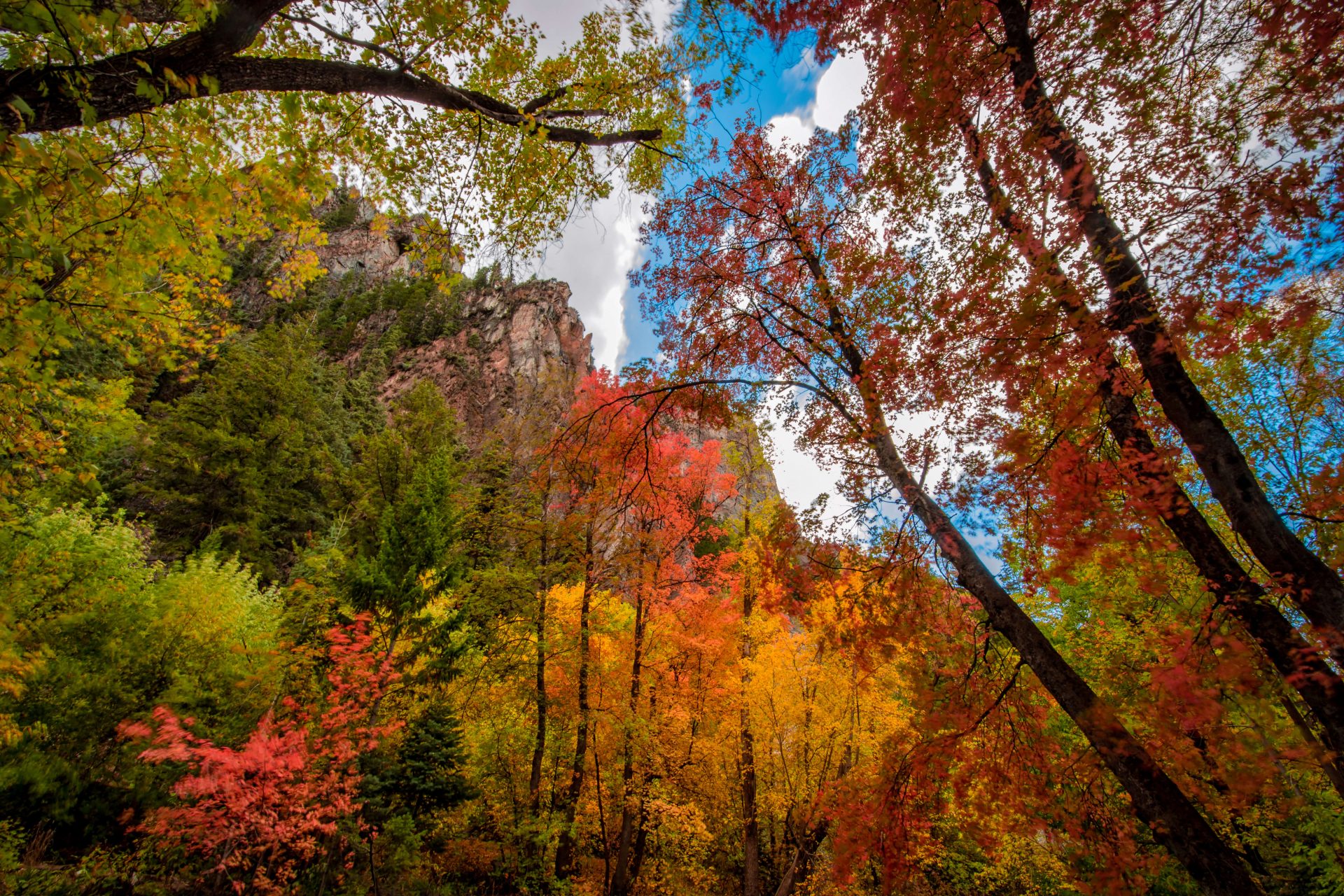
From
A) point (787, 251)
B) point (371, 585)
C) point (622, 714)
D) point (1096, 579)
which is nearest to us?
point (787, 251)

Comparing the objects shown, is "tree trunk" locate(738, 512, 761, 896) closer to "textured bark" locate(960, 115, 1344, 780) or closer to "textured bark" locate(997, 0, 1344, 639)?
"textured bark" locate(960, 115, 1344, 780)

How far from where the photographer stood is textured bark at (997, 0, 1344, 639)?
8.70 feet

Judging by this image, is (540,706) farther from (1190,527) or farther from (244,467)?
(244,467)

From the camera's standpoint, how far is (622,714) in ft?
32.7

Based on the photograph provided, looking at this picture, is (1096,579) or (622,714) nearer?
(622,714)

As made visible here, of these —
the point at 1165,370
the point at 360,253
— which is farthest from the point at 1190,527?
the point at 360,253

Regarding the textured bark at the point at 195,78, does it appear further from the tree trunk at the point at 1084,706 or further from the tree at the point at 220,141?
the tree trunk at the point at 1084,706

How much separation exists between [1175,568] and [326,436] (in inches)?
1303

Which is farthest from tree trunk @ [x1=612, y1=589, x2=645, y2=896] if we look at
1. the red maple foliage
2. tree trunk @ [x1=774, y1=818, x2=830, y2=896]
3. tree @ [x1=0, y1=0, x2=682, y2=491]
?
tree @ [x1=0, y1=0, x2=682, y2=491]

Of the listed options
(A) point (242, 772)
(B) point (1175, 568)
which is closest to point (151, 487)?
(A) point (242, 772)

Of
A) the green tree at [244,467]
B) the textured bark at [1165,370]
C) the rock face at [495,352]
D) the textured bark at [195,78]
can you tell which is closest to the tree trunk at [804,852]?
the textured bark at [1165,370]

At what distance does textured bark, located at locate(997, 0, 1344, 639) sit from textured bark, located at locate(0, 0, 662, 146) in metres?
3.92

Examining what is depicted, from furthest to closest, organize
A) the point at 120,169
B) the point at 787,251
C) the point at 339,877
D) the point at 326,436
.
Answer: the point at 326,436
the point at 339,877
the point at 787,251
the point at 120,169

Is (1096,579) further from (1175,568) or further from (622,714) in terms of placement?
(622,714)
